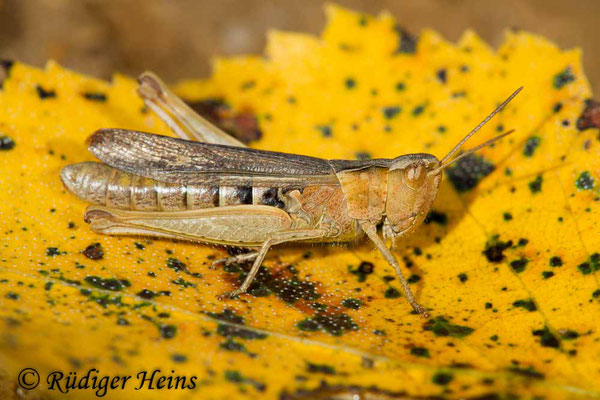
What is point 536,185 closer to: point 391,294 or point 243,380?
point 391,294

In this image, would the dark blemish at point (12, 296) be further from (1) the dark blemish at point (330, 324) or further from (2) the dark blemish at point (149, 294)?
(1) the dark blemish at point (330, 324)

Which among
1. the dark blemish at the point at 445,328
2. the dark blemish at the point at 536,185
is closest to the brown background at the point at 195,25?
the dark blemish at the point at 536,185

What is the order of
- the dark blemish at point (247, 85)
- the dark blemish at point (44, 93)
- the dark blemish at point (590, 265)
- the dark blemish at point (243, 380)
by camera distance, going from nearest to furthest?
the dark blemish at point (243, 380) → the dark blemish at point (590, 265) → the dark blemish at point (44, 93) → the dark blemish at point (247, 85)

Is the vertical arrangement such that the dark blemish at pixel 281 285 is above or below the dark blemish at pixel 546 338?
above

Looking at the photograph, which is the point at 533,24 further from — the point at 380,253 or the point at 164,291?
the point at 164,291

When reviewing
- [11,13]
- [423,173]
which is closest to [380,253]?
[423,173]

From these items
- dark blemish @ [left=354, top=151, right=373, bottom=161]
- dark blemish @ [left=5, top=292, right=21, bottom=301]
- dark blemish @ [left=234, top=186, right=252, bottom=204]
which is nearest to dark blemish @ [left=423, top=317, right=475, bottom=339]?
dark blemish @ [left=234, top=186, right=252, bottom=204]
